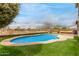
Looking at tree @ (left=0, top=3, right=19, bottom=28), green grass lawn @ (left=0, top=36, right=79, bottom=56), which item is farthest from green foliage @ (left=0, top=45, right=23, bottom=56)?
tree @ (left=0, top=3, right=19, bottom=28)

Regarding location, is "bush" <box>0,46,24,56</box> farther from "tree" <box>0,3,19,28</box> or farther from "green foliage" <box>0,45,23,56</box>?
"tree" <box>0,3,19,28</box>

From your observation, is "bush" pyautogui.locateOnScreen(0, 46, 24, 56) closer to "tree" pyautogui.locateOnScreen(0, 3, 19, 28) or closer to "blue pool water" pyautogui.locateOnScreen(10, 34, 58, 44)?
"blue pool water" pyautogui.locateOnScreen(10, 34, 58, 44)

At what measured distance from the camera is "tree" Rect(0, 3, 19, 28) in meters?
1.28

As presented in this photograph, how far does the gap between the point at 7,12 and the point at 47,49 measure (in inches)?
17.6

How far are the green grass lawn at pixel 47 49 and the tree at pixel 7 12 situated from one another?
0.15 m

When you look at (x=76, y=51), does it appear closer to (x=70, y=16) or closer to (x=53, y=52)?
(x=53, y=52)

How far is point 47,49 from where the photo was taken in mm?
1266

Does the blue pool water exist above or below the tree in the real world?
below

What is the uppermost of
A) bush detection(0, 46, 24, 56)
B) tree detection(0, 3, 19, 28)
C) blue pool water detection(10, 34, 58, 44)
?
tree detection(0, 3, 19, 28)

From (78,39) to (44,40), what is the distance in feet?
0.91

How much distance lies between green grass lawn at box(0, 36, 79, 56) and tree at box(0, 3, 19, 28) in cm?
15

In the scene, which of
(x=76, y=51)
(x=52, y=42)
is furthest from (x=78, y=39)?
(x=52, y=42)

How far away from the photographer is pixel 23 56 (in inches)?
49.8

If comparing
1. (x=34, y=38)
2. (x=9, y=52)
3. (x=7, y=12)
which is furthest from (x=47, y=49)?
(x=7, y=12)
